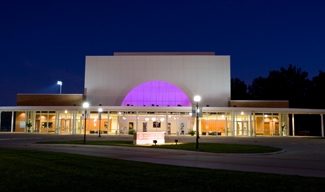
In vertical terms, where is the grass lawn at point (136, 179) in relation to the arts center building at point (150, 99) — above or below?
below

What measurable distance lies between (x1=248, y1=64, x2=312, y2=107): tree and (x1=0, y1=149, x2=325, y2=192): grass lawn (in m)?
64.7

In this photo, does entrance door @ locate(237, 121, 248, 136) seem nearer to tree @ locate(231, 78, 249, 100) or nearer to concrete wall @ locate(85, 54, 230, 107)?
concrete wall @ locate(85, 54, 230, 107)

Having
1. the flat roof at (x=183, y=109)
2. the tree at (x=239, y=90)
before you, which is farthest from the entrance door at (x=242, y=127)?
the tree at (x=239, y=90)

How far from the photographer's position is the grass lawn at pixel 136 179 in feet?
30.2

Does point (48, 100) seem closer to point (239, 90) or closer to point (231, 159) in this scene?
point (231, 159)

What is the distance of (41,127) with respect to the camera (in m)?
52.6

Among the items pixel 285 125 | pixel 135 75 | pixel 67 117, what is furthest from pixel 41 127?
pixel 285 125

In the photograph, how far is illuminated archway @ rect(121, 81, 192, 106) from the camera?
185 feet

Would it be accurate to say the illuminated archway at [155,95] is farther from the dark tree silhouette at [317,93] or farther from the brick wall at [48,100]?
the dark tree silhouette at [317,93]

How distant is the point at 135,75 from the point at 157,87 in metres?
4.14

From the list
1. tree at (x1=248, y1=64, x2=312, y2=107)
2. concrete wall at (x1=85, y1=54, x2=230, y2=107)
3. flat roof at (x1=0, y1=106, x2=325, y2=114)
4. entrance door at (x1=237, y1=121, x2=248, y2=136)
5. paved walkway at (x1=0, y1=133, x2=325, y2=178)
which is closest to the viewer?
paved walkway at (x1=0, y1=133, x2=325, y2=178)

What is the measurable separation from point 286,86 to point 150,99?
34.9m

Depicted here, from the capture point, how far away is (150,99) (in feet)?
186

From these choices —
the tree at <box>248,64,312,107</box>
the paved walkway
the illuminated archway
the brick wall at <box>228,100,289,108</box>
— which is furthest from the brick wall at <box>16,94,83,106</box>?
the tree at <box>248,64,312,107</box>
